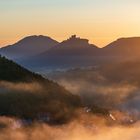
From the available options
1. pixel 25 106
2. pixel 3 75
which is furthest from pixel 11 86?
pixel 3 75

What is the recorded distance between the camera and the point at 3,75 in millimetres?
196750

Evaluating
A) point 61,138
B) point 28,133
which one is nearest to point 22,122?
point 28,133

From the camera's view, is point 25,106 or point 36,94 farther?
point 36,94

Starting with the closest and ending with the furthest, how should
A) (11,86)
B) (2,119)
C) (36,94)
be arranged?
(2,119)
(11,86)
(36,94)

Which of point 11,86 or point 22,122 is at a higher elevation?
point 11,86

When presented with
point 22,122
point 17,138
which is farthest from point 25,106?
point 17,138

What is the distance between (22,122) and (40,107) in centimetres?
1112

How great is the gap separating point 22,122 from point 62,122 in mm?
27180

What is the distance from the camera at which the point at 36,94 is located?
19200cm

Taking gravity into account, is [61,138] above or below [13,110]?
below

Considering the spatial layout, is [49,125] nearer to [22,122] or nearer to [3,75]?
[22,122]

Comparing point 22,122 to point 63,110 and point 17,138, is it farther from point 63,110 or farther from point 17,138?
point 63,110

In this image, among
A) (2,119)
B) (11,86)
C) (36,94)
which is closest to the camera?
(2,119)

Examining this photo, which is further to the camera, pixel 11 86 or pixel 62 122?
pixel 62 122
